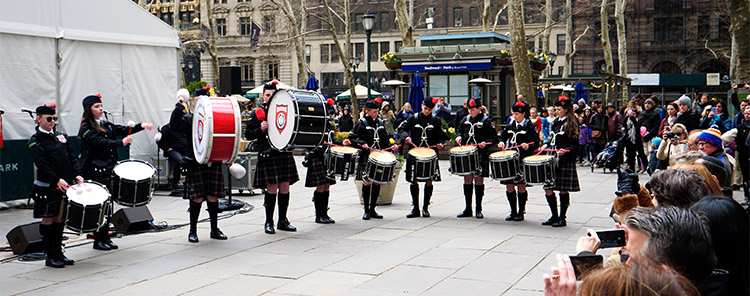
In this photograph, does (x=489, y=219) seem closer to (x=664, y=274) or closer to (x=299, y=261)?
(x=299, y=261)

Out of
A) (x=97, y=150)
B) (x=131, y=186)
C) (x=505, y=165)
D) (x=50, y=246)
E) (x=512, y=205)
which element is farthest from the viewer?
(x=512, y=205)

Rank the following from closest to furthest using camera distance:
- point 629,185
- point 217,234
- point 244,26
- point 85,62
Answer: point 629,185 → point 217,234 → point 85,62 → point 244,26

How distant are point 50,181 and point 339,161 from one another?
4171 mm

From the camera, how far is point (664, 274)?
2166 mm

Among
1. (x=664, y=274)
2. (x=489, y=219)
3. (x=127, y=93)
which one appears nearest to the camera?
(x=664, y=274)

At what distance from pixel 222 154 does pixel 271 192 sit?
1.37 metres

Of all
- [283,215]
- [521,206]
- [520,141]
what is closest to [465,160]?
[520,141]

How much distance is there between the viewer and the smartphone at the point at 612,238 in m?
3.20

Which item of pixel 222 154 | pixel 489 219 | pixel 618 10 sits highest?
pixel 618 10

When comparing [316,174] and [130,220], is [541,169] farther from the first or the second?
[130,220]

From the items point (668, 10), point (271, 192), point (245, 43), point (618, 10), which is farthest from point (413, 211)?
point (245, 43)

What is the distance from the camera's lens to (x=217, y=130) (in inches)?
352

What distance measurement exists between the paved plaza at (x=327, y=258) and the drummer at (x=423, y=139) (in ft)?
1.14

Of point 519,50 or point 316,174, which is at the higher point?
point 519,50
